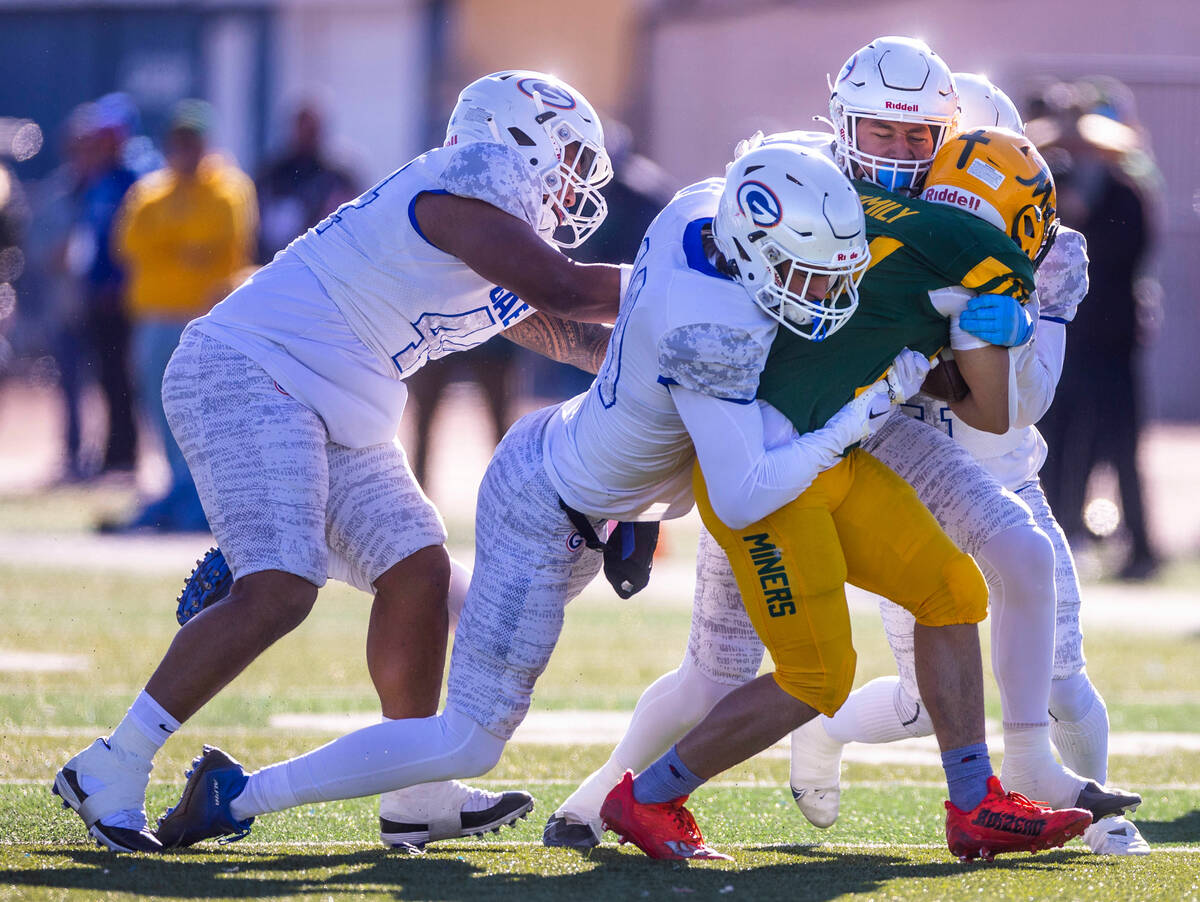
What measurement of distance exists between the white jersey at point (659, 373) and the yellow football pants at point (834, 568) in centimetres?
13

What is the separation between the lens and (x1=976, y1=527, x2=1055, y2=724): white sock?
3754 mm

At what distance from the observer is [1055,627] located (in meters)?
3.88

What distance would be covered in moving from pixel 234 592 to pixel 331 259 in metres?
0.75

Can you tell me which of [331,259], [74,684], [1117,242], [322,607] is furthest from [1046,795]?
[1117,242]

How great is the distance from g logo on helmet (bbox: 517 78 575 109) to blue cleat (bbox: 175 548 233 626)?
1188 mm

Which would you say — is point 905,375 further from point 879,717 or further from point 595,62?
point 595,62

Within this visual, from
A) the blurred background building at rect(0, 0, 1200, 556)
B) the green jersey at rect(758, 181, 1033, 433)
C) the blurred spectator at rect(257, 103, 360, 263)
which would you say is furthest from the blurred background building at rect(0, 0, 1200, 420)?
the green jersey at rect(758, 181, 1033, 433)

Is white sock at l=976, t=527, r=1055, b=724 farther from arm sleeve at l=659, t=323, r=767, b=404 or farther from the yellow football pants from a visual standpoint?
arm sleeve at l=659, t=323, r=767, b=404

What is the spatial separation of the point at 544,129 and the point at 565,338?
20.5 inches

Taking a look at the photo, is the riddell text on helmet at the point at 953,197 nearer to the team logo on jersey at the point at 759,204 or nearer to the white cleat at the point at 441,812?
the team logo on jersey at the point at 759,204

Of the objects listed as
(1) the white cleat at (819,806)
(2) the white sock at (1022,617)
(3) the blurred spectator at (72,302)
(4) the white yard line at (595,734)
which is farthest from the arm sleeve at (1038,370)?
(3) the blurred spectator at (72,302)

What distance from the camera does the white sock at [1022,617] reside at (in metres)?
3.75

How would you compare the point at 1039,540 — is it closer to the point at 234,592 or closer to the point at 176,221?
the point at 234,592

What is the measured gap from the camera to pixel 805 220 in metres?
3.39
